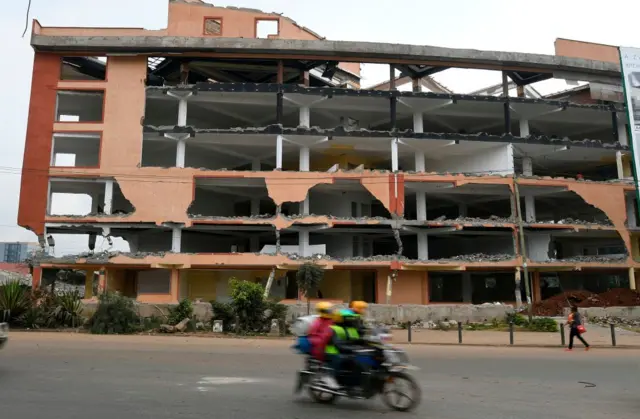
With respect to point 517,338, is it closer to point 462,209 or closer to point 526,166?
point 526,166

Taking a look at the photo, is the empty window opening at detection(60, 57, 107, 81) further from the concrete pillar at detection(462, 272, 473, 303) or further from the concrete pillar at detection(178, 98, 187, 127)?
the concrete pillar at detection(462, 272, 473, 303)

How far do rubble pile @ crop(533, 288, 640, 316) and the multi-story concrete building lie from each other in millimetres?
2502

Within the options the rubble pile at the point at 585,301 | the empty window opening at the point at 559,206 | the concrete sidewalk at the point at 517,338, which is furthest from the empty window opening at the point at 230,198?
the empty window opening at the point at 559,206

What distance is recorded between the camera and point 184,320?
2050 cm

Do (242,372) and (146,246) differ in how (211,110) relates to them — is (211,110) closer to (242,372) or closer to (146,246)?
(146,246)

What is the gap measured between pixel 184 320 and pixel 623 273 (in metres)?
31.7

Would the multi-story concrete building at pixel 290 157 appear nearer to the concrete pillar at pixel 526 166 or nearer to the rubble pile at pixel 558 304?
the concrete pillar at pixel 526 166

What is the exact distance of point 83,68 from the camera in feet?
115

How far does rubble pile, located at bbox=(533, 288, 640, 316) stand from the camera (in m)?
29.1

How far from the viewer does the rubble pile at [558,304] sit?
94.8 feet

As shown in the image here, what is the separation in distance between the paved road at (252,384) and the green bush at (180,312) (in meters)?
5.39

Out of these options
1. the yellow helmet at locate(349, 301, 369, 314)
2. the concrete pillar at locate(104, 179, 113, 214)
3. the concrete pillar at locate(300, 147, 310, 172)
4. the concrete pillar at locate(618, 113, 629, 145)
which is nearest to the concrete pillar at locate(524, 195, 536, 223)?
the concrete pillar at locate(618, 113, 629, 145)

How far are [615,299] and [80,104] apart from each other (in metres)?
36.1

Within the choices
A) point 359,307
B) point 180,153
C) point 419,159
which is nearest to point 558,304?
point 419,159
